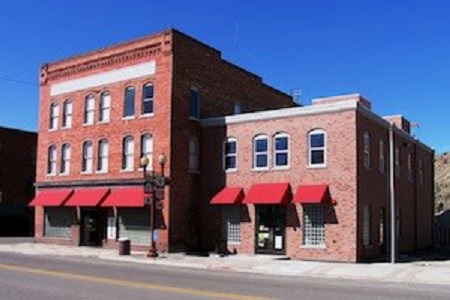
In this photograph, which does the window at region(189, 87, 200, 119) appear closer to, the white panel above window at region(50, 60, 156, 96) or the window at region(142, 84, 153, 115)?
the window at region(142, 84, 153, 115)

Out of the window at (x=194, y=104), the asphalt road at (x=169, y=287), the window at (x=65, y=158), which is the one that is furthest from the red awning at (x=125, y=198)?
the asphalt road at (x=169, y=287)

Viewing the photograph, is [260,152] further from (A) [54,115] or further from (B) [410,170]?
(A) [54,115]

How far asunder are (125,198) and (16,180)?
28.1 metres

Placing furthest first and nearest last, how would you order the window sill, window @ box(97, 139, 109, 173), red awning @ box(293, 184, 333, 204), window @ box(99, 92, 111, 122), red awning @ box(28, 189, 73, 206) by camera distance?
red awning @ box(28, 189, 73, 206) < window @ box(99, 92, 111, 122) < window @ box(97, 139, 109, 173) < the window sill < red awning @ box(293, 184, 333, 204)

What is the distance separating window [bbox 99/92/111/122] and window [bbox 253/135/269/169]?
31.6 feet

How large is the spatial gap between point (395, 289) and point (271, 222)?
575 inches

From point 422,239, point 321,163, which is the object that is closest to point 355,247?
point 321,163

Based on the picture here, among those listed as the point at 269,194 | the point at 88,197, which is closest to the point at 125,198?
the point at 88,197

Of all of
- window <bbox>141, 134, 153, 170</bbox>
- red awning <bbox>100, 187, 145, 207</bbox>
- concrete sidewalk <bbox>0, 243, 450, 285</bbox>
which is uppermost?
window <bbox>141, 134, 153, 170</bbox>

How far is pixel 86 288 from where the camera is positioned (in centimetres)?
1611

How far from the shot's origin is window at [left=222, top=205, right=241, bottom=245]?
33531 millimetres

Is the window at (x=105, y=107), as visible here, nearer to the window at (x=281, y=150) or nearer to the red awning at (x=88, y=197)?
the red awning at (x=88, y=197)

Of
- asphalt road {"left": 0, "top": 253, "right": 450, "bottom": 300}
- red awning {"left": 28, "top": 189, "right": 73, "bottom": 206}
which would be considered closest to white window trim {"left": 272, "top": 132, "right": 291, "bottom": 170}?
asphalt road {"left": 0, "top": 253, "right": 450, "bottom": 300}

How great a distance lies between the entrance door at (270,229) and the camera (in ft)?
104
